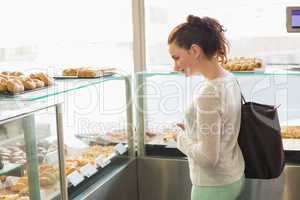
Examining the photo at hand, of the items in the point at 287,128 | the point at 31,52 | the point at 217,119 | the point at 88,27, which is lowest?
the point at 287,128

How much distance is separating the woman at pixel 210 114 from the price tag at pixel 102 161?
0.81m

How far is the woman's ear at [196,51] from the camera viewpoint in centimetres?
171

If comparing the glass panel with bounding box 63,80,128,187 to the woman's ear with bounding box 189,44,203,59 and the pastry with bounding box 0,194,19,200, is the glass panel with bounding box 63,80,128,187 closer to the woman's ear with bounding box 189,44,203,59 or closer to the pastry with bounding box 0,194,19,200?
the pastry with bounding box 0,194,19,200

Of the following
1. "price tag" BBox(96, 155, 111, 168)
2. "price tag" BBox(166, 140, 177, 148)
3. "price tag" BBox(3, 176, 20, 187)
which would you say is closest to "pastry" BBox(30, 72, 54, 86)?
"price tag" BBox(3, 176, 20, 187)

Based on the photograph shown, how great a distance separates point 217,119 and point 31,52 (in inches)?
67.2

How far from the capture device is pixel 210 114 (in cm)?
162

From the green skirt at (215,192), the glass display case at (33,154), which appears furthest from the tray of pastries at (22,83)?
the green skirt at (215,192)

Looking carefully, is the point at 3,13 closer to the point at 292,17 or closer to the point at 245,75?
the point at 245,75

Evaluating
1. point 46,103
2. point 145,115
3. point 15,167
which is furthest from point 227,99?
point 145,115

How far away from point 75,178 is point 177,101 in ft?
3.15

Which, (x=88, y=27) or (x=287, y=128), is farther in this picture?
(x=88, y=27)

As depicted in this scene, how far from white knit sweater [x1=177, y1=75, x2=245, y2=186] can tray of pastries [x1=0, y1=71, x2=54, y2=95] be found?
2.31 feet

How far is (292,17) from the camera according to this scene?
2445mm

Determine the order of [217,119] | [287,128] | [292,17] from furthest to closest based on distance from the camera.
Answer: [287,128]
[292,17]
[217,119]
